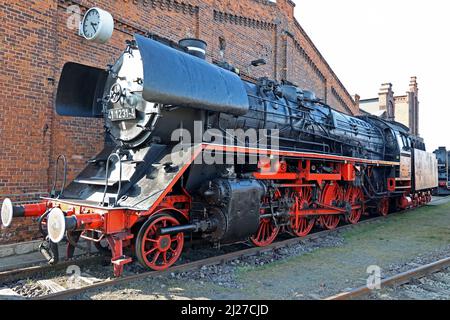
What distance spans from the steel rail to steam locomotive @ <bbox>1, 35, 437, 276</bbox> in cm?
183

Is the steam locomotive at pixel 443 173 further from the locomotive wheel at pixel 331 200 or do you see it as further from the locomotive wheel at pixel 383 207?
the locomotive wheel at pixel 331 200

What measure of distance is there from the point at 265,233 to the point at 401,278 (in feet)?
8.77

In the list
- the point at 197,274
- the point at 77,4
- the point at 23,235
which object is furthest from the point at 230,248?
the point at 77,4

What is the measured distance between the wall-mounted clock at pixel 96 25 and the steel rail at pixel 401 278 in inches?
237

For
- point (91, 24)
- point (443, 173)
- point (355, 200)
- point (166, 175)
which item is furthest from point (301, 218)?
point (443, 173)

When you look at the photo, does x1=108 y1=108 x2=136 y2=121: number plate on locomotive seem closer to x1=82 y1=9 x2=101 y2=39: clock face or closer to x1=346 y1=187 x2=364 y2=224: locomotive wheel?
x1=82 y1=9 x2=101 y2=39: clock face

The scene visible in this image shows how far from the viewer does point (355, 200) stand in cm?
969

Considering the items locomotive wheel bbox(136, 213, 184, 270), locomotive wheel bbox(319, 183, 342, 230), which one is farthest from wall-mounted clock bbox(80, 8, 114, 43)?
locomotive wheel bbox(319, 183, 342, 230)

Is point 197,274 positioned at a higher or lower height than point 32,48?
lower

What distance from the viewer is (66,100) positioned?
6266 millimetres

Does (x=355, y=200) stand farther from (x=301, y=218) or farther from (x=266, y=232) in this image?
(x=266, y=232)

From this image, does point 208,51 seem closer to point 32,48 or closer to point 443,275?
point 32,48

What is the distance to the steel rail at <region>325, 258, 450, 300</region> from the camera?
4020 mm

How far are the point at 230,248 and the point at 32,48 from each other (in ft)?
15.9
